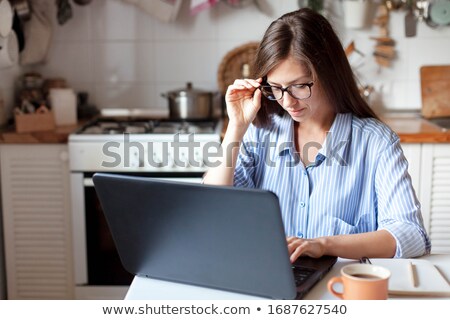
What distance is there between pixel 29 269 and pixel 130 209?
1.87m

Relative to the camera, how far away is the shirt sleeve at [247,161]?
186 centimetres

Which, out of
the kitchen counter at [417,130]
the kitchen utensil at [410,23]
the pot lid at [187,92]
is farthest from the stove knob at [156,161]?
the kitchen utensil at [410,23]

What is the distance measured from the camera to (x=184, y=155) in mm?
2748

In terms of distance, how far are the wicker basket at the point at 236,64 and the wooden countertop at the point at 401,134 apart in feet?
2.33

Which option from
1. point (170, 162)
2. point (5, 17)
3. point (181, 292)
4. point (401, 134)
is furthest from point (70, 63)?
point (181, 292)

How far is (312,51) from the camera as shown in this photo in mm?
1667

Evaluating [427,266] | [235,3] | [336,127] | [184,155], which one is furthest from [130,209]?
[235,3]

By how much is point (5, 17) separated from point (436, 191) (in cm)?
198

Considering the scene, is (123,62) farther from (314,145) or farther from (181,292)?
(181,292)

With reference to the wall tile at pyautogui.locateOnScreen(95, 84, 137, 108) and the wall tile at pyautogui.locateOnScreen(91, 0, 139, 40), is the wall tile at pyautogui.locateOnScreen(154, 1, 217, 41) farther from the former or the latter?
the wall tile at pyautogui.locateOnScreen(95, 84, 137, 108)

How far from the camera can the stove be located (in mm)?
2746

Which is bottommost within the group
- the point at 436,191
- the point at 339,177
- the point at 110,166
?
the point at 436,191

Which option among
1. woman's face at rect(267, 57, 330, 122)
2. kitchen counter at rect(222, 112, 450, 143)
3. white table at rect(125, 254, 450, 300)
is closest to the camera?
white table at rect(125, 254, 450, 300)

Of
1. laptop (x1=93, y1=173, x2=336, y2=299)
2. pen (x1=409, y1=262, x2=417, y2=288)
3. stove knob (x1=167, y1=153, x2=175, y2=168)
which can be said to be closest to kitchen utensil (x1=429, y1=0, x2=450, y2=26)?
stove knob (x1=167, y1=153, x2=175, y2=168)
